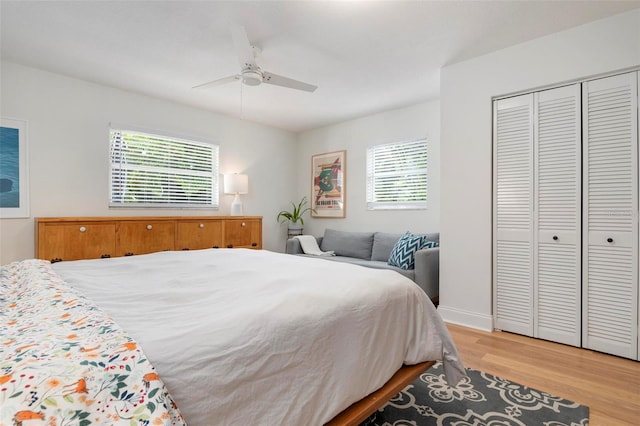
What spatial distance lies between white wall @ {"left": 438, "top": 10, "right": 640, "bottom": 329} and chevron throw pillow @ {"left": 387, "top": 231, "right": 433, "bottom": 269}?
400 millimetres

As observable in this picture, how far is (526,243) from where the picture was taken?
284 centimetres

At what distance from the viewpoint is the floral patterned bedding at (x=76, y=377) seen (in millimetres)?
621

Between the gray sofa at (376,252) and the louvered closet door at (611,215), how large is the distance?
1.30 meters

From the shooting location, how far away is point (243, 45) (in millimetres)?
2342

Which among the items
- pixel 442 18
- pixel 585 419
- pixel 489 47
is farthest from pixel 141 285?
pixel 489 47

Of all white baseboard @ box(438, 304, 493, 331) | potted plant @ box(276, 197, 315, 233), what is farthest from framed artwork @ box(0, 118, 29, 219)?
white baseboard @ box(438, 304, 493, 331)

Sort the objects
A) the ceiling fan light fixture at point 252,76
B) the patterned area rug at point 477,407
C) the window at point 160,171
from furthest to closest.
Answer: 1. the window at point 160,171
2. the ceiling fan light fixture at point 252,76
3. the patterned area rug at point 477,407

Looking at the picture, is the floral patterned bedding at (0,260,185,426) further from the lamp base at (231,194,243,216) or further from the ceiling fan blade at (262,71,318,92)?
the lamp base at (231,194,243,216)

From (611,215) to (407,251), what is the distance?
1.77 m

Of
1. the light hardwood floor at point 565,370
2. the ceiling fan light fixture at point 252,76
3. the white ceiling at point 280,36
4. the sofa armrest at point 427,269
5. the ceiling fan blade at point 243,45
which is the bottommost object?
the light hardwood floor at point 565,370

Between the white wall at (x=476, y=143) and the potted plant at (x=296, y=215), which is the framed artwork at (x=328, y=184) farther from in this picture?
the white wall at (x=476, y=143)

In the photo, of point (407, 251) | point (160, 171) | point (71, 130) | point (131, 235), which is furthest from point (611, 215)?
point (71, 130)

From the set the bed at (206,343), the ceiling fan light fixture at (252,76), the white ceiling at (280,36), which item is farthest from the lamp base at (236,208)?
the bed at (206,343)

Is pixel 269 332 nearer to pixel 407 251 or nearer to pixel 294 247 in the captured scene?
pixel 407 251
